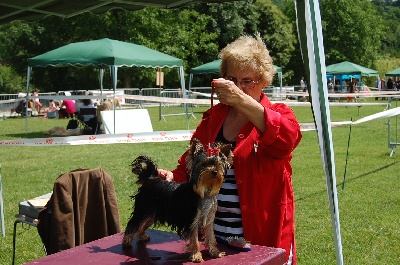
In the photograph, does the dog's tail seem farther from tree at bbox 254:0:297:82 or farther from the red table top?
tree at bbox 254:0:297:82

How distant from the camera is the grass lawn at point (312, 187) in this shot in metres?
5.32

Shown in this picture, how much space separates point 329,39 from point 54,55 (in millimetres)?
52635

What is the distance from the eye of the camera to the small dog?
211 cm

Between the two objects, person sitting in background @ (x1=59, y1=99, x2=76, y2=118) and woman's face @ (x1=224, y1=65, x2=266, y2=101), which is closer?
woman's face @ (x1=224, y1=65, x2=266, y2=101)

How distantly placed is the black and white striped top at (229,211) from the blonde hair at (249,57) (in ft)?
1.68

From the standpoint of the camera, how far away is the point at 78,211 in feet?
13.1

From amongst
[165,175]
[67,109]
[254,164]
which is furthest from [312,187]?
[67,109]

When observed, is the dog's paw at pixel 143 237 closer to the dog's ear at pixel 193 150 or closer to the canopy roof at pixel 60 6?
the dog's ear at pixel 193 150

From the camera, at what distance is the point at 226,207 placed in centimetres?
264

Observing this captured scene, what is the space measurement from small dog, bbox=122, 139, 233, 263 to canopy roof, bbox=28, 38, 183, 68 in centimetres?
1402

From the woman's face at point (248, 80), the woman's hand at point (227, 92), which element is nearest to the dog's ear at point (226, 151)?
the woman's hand at point (227, 92)

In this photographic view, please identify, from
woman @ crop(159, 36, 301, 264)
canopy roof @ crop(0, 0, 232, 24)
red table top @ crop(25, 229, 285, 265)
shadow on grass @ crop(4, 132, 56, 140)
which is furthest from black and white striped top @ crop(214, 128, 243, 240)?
shadow on grass @ crop(4, 132, 56, 140)

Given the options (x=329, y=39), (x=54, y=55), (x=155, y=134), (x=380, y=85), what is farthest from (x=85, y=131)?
(x=329, y=39)

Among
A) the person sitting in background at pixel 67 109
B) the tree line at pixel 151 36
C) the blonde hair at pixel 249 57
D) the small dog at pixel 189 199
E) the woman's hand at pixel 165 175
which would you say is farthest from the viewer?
the tree line at pixel 151 36
